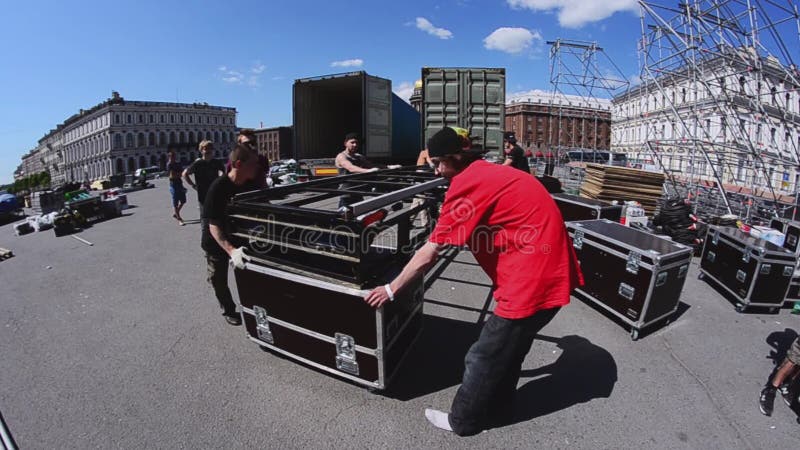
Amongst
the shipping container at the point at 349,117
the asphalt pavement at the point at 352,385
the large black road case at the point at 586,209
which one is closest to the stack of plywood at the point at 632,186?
the large black road case at the point at 586,209

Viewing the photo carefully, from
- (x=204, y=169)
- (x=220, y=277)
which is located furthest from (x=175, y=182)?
(x=220, y=277)

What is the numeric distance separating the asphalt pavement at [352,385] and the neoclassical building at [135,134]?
101 m

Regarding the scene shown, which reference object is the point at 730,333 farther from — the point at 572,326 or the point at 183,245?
the point at 183,245

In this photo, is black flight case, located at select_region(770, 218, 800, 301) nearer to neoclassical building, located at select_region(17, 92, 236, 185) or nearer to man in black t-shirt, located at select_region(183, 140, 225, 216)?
man in black t-shirt, located at select_region(183, 140, 225, 216)

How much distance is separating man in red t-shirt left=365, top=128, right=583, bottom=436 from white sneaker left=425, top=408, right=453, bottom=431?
0.24 m

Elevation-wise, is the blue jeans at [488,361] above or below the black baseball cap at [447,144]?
below

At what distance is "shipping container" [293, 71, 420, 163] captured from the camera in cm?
1062

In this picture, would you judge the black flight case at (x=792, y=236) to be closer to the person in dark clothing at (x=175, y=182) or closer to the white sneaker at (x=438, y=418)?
the white sneaker at (x=438, y=418)

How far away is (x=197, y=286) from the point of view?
503cm

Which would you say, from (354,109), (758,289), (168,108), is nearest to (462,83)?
(354,109)

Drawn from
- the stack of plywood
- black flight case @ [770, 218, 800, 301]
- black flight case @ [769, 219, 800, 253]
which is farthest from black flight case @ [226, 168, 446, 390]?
the stack of plywood

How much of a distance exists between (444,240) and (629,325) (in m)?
3.04

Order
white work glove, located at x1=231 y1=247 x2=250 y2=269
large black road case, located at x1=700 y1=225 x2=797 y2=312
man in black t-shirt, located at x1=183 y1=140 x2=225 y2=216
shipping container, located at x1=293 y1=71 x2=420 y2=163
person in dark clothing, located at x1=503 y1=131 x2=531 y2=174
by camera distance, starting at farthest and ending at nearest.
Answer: shipping container, located at x1=293 y1=71 x2=420 y2=163, person in dark clothing, located at x1=503 y1=131 x2=531 y2=174, man in black t-shirt, located at x1=183 y1=140 x2=225 y2=216, large black road case, located at x1=700 y1=225 x2=797 y2=312, white work glove, located at x1=231 y1=247 x2=250 y2=269

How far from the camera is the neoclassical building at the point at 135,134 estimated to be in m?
95.5
